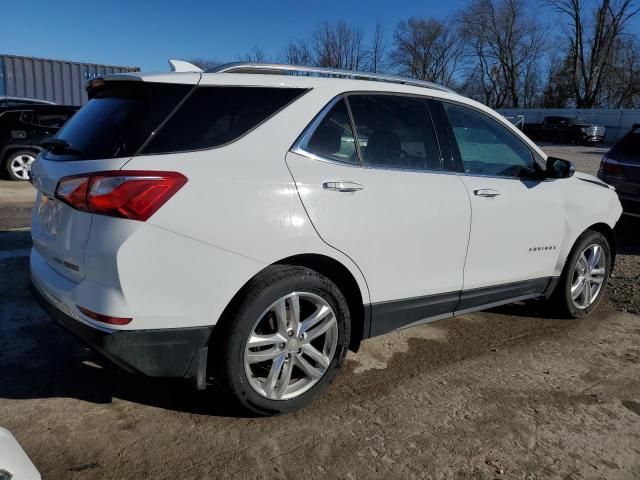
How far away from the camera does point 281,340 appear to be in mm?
2773

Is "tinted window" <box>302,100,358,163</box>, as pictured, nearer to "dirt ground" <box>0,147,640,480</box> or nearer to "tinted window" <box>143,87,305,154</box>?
"tinted window" <box>143,87,305,154</box>

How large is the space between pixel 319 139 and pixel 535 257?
2074mm

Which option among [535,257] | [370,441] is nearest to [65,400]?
[370,441]

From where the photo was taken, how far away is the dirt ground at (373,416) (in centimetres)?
252

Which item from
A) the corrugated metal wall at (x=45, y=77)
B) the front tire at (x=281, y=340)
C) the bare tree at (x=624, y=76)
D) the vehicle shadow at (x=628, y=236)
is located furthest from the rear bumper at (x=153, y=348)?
the bare tree at (x=624, y=76)

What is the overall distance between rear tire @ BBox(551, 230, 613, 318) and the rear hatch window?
2859mm

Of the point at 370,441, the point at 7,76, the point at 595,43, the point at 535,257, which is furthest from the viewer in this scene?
the point at 595,43

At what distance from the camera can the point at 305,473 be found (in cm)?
246

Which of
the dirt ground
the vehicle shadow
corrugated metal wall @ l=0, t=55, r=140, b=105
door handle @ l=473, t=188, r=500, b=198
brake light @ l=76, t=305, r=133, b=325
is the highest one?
corrugated metal wall @ l=0, t=55, r=140, b=105

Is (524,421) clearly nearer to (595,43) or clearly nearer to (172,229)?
(172,229)

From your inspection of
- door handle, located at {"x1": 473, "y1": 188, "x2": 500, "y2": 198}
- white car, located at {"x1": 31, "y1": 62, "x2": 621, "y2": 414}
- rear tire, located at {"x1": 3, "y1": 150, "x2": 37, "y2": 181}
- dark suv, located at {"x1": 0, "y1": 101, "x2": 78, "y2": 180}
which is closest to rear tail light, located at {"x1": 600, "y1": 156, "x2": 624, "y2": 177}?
white car, located at {"x1": 31, "y1": 62, "x2": 621, "y2": 414}

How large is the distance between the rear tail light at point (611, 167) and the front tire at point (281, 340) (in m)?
5.93

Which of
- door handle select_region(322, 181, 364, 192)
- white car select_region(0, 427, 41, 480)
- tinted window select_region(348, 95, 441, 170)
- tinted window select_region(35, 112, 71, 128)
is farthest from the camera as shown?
tinted window select_region(35, 112, 71, 128)

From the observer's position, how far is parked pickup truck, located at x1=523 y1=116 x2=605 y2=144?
35875 millimetres
